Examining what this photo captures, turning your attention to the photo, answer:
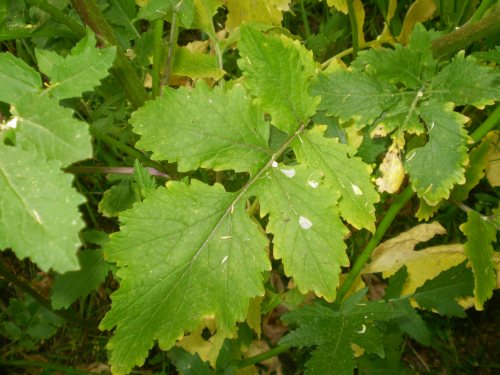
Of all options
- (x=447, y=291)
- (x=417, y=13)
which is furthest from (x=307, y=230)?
(x=417, y=13)

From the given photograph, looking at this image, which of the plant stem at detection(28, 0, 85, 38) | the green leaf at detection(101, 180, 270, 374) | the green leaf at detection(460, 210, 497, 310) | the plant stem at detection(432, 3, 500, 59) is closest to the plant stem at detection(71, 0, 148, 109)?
the plant stem at detection(28, 0, 85, 38)

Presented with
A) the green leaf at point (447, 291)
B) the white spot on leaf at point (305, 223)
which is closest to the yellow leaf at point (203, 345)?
the green leaf at point (447, 291)

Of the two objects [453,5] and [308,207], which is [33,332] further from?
[453,5]

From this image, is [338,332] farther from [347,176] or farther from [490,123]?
[490,123]

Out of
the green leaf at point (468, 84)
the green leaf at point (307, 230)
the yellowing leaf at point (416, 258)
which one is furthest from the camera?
the yellowing leaf at point (416, 258)

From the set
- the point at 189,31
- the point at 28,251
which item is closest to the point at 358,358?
the point at 28,251

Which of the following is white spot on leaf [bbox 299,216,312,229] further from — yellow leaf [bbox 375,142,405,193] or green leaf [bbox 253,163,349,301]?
yellow leaf [bbox 375,142,405,193]

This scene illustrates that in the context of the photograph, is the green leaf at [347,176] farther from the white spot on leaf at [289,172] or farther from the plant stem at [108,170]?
the plant stem at [108,170]
